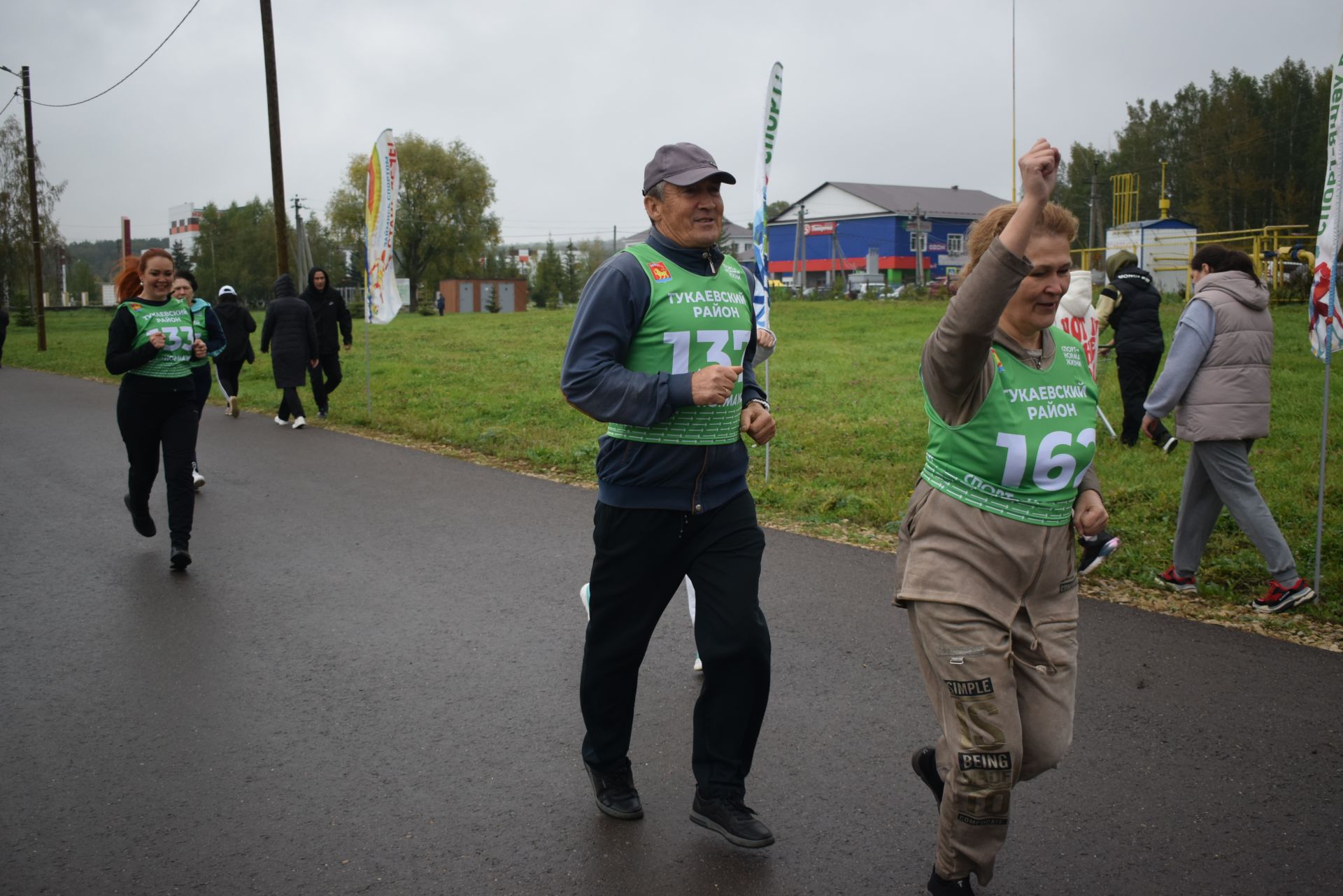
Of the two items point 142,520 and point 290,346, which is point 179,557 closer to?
point 142,520

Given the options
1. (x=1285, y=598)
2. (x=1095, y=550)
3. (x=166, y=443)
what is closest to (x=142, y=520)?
(x=166, y=443)

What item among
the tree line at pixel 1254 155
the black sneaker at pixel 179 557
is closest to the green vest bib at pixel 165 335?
the black sneaker at pixel 179 557

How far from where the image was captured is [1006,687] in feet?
9.11

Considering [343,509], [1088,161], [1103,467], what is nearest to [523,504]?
[343,509]

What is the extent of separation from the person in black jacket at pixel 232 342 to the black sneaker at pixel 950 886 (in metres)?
14.0

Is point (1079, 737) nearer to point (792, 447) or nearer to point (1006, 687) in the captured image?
point (1006, 687)

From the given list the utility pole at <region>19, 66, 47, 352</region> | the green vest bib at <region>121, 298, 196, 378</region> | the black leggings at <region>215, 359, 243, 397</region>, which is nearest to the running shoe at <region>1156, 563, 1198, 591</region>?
the green vest bib at <region>121, 298, 196, 378</region>

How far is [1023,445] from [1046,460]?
0.09 meters

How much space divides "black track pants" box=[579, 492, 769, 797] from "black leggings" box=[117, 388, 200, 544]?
14.9ft

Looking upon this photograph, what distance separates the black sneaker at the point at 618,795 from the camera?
3.64 metres

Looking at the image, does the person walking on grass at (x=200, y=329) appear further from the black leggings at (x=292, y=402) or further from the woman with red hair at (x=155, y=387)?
the black leggings at (x=292, y=402)

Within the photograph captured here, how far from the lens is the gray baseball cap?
3.34m

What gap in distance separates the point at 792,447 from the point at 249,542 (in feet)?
18.6

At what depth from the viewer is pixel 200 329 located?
7957 mm
